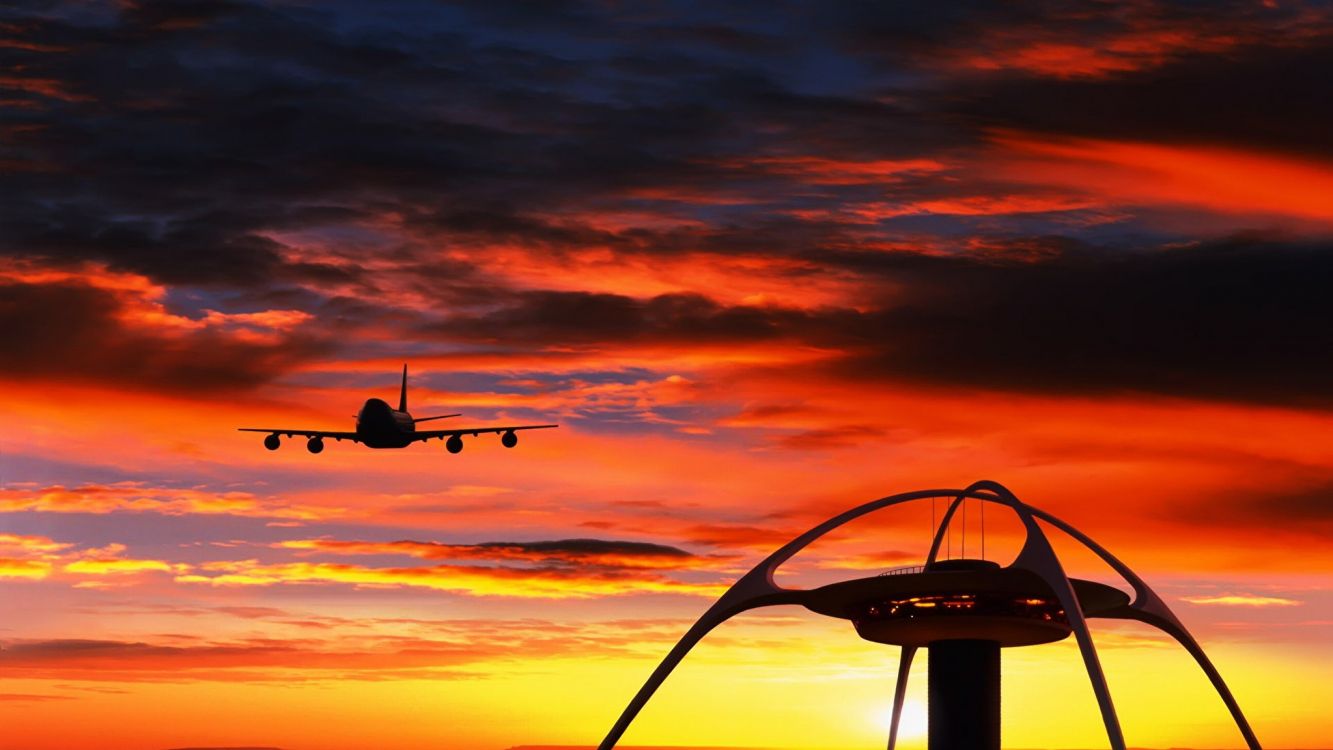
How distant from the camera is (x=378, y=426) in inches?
5910

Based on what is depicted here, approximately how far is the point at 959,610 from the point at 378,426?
61.6 meters

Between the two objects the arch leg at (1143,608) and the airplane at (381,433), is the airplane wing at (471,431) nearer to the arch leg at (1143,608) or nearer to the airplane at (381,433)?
the airplane at (381,433)

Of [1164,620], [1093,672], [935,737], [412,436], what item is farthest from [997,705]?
[412,436]

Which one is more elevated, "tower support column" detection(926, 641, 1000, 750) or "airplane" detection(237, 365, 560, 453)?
"airplane" detection(237, 365, 560, 453)

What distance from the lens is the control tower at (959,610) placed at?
559 ft

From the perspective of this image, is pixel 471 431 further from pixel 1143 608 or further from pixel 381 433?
pixel 1143 608

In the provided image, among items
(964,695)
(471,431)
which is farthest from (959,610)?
(471,431)

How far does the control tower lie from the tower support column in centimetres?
10

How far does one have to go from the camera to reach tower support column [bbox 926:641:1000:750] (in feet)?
562

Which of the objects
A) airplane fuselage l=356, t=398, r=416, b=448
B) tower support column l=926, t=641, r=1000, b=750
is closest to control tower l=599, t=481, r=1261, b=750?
tower support column l=926, t=641, r=1000, b=750

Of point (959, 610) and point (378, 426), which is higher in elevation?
→ point (378, 426)

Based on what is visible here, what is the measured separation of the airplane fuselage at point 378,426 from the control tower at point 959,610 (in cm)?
4282

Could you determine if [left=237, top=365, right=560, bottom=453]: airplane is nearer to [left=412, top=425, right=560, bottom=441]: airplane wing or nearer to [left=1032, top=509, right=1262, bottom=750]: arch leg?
[left=412, top=425, right=560, bottom=441]: airplane wing

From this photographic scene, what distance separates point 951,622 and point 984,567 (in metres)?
6.56
